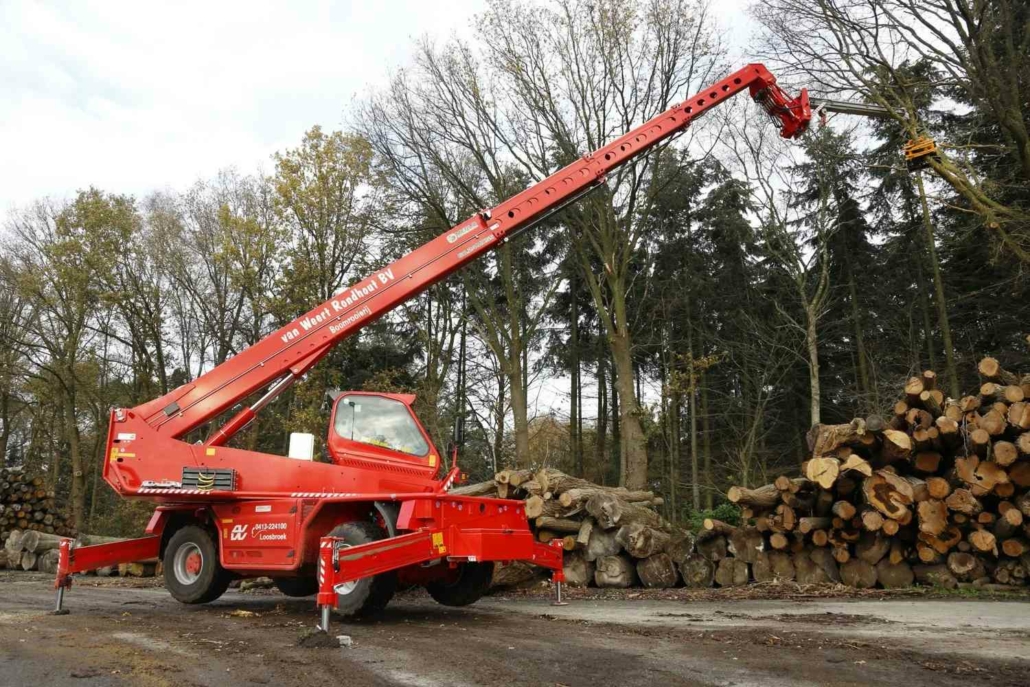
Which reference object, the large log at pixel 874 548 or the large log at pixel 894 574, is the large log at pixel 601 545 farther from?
the large log at pixel 894 574

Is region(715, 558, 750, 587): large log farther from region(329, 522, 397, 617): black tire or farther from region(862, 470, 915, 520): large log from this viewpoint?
region(329, 522, 397, 617): black tire

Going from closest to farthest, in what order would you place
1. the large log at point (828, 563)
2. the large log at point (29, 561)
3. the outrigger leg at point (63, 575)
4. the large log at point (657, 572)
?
the outrigger leg at point (63, 575), the large log at point (828, 563), the large log at point (657, 572), the large log at point (29, 561)

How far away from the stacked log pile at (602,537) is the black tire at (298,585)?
10.8ft

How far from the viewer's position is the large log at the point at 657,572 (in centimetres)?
1182

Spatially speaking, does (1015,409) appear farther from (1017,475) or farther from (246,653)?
(246,653)

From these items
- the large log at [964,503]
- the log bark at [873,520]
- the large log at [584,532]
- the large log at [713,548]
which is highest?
the large log at [964,503]

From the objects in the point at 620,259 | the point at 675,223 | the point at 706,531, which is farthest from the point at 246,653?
the point at 675,223

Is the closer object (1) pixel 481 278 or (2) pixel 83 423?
(1) pixel 481 278

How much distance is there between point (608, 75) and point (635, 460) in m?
8.83

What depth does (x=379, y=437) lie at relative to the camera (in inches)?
348

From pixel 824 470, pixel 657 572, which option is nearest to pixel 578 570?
pixel 657 572

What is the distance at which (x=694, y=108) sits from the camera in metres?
10.9

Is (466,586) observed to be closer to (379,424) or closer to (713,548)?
(379,424)

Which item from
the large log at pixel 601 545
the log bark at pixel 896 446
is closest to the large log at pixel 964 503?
the log bark at pixel 896 446
